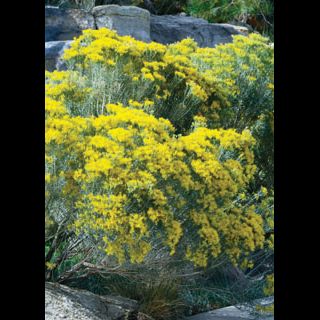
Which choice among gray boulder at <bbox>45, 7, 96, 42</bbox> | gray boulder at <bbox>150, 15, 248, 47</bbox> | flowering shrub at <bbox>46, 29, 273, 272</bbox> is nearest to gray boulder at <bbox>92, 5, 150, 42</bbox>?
gray boulder at <bbox>45, 7, 96, 42</bbox>

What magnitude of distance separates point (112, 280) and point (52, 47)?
11.8 ft

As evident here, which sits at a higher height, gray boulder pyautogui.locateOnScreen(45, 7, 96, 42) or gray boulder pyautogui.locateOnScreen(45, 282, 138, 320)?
gray boulder pyautogui.locateOnScreen(45, 7, 96, 42)

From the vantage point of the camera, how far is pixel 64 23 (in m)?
9.62

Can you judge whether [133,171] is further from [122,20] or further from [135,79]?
[122,20]

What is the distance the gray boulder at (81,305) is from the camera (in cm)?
400

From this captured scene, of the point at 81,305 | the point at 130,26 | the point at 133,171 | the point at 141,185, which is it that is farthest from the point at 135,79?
the point at 130,26


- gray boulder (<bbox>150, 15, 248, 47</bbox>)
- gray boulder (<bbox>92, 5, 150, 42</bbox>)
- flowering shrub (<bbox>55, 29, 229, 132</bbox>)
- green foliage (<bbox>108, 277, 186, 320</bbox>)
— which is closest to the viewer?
green foliage (<bbox>108, 277, 186, 320</bbox>)

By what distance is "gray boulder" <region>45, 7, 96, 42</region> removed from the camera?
9.48 metres

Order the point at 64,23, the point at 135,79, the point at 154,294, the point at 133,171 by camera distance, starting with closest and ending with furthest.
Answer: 1. the point at 133,171
2. the point at 154,294
3. the point at 135,79
4. the point at 64,23

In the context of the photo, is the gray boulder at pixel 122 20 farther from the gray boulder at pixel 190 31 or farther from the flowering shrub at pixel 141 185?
the flowering shrub at pixel 141 185

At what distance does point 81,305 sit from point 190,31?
7.51m

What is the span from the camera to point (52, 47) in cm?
781

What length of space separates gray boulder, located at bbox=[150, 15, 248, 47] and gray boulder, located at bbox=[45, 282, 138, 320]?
6761mm

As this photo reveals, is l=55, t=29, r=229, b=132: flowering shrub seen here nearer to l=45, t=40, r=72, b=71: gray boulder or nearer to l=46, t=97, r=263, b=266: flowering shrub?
l=46, t=97, r=263, b=266: flowering shrub
